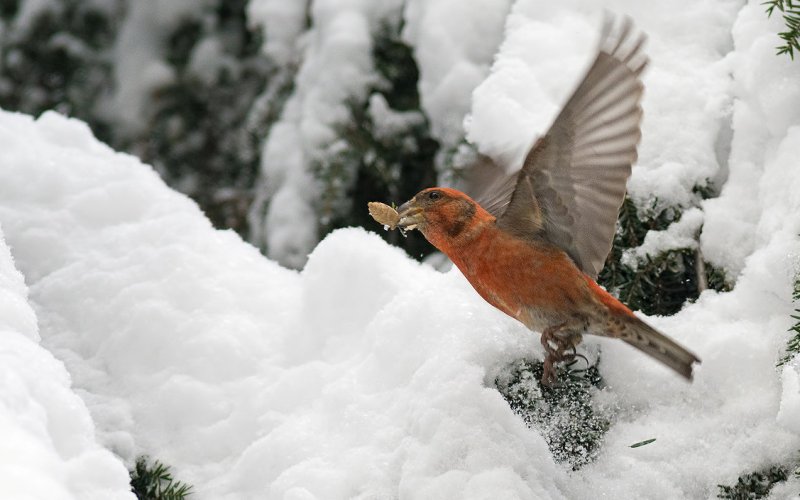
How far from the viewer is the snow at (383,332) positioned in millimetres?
1728

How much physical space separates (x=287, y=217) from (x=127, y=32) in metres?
1.60

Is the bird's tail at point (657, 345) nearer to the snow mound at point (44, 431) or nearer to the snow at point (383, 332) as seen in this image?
the snow at point (383, 332)

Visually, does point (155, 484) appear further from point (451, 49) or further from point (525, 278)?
point (451, 49)

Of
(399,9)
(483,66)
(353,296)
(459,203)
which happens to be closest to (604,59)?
(459,203)

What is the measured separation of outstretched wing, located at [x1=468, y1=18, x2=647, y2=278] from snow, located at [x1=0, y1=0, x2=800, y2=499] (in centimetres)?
24

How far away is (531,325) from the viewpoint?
6.72 feet

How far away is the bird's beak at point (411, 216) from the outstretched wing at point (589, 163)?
0.22m

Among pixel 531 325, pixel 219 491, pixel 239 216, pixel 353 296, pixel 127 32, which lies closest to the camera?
pixel 219 491

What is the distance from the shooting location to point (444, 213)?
2.18 meters

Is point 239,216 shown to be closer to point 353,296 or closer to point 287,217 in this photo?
point 287,217

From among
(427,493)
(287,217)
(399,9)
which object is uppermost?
(399,9)

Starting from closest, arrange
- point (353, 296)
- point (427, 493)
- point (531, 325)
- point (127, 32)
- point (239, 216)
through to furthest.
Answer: point (427, 493) < point (531, 325) < point (353, 296) < point (239, 216) < point (127, 32)

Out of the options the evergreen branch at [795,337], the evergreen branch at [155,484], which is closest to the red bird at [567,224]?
the evergreen branch at [795,337]

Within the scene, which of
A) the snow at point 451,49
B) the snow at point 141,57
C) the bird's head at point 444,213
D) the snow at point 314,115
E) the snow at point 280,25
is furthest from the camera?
the snow at point 141,57
